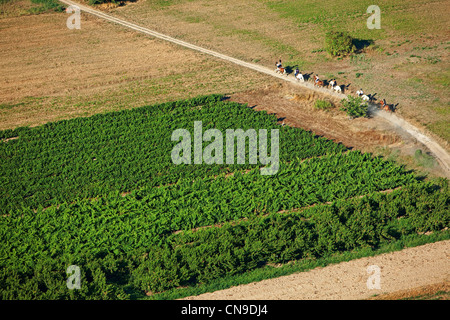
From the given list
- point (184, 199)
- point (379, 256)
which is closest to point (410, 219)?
point (379, 256)

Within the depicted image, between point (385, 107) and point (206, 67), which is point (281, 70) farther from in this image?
point (385, 107)

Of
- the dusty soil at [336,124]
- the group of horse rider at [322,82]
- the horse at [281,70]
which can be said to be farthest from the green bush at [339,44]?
the dusty soil at [336,124]

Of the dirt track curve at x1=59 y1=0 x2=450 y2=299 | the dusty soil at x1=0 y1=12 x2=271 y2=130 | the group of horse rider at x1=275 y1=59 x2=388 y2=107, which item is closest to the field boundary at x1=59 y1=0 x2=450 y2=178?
the group of horse rider at x1=275 y1=59 x2=388 y2=107

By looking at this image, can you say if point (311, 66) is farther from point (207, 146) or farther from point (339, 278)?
point (339, 278)

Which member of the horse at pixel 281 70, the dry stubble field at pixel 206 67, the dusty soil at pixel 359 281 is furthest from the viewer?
the horse at pixel 281 70

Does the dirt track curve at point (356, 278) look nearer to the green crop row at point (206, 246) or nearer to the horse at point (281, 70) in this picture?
the green crop row at point (206, 246)
